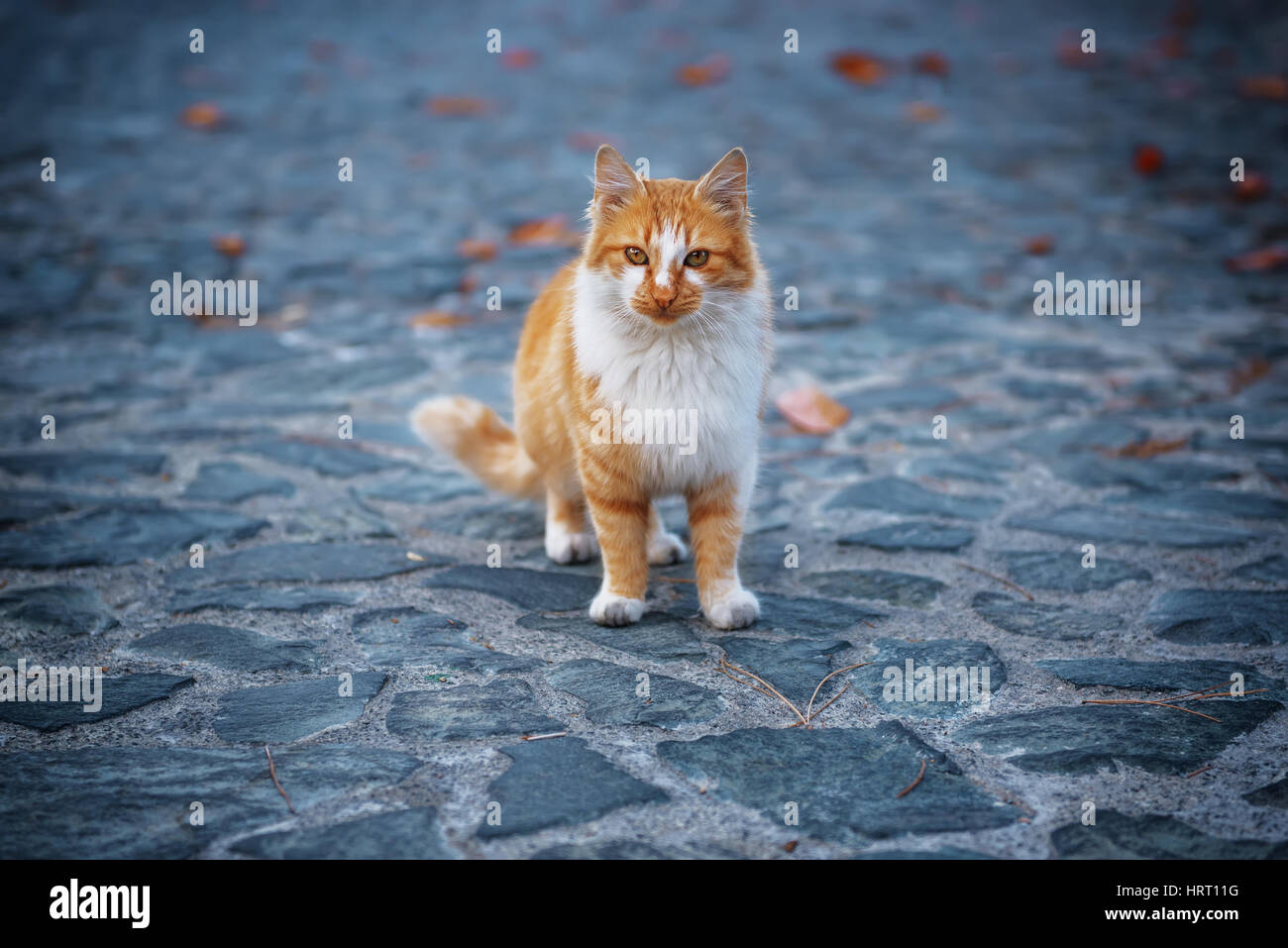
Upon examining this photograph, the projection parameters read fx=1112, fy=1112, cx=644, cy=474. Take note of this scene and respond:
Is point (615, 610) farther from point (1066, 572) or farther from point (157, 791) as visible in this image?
point (1066, 572)

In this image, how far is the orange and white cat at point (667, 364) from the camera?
3.10 metres

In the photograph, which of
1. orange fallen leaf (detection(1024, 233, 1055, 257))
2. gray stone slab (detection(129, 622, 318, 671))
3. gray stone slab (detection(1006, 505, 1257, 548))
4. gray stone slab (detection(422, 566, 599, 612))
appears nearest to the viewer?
gray stone slab (detection(129, 622, 318, 671))

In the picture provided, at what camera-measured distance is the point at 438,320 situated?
615 cm

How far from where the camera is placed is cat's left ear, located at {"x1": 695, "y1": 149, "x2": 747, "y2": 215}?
3.14 m

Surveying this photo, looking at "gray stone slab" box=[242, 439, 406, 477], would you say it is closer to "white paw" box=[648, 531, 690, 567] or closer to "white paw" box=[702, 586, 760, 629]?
"white paw" box=[648, 531, 690, 567]

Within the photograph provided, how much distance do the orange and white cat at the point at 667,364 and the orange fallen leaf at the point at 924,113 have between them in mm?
7457

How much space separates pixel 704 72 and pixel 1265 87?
5.19m

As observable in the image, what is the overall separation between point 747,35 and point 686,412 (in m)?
10.9

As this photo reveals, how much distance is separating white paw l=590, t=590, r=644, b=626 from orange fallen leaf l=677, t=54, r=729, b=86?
8831mm

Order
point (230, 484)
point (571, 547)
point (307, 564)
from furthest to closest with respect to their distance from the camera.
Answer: point (230, 484), point (571, 547), point (307, 564)

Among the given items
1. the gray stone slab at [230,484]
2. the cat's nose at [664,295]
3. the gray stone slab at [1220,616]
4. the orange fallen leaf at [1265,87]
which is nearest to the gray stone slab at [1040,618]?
the gray stone slab at [1220,616]

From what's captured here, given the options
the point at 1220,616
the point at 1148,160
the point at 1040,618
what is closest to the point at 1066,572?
the point at 1040,618

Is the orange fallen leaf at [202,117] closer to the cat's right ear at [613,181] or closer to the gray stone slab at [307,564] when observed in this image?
the gray stone slab at [307,564]

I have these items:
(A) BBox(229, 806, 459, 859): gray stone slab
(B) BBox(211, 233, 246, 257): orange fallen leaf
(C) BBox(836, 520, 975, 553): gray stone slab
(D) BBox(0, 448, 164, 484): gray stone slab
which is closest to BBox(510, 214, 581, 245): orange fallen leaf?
(B) BBox(211, 233, 246, 257): orange fallen leaf
